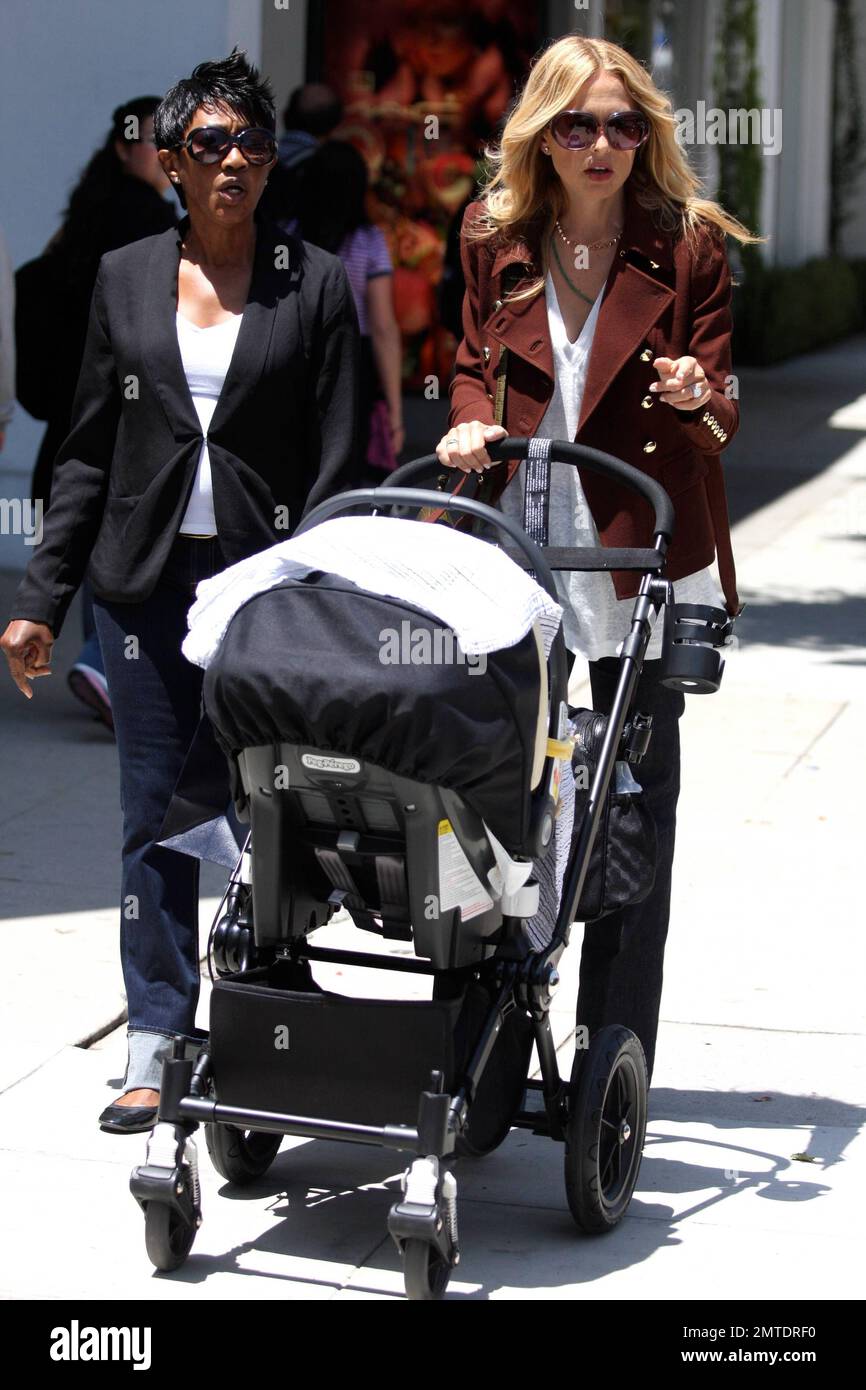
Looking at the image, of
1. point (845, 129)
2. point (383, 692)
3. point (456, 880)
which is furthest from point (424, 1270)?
point (845, 129)

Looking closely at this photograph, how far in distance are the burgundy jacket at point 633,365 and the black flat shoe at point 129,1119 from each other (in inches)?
56.4

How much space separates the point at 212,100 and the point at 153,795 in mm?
1412

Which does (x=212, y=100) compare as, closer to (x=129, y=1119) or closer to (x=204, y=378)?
(x=204, y=378)

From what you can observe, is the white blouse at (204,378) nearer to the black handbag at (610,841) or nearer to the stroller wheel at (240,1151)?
the black handbag at (610,841)

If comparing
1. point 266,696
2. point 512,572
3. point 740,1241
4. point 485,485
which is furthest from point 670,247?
point 740,1241

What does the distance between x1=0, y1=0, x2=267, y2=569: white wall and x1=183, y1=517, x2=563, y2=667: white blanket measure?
22.9ft

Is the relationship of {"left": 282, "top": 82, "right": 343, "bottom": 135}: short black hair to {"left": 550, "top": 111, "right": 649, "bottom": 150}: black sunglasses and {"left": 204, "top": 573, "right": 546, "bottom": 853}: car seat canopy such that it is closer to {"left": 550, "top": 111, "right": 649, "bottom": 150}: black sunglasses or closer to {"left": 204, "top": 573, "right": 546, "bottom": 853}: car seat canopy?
{"left": 550, "top": 111, "right": 649, "bottom": 150}: black sunglasses

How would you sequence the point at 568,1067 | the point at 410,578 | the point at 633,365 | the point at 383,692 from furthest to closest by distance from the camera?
the point at 568,1067 < the point at 633,365 < the point at 410,578 < the point at 383,692

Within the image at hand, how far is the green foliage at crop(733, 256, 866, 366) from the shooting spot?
72.4ft

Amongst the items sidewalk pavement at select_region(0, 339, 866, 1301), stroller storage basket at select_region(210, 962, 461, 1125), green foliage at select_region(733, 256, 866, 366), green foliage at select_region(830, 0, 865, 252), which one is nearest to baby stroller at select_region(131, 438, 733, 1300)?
stroller storage basket at select_region(210, 962, 461, 1125)

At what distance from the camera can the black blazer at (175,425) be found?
13.9 ft

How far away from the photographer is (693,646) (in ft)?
12.6
